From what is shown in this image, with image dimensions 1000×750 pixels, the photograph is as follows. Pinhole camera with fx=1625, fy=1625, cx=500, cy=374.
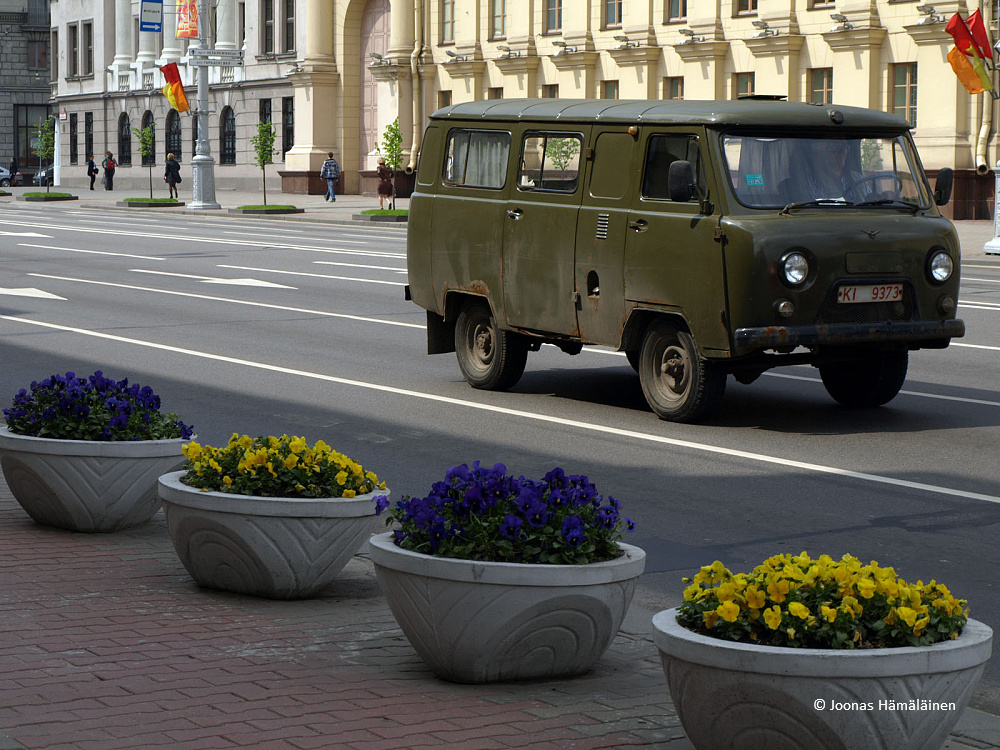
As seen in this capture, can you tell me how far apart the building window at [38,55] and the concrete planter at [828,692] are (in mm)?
101529

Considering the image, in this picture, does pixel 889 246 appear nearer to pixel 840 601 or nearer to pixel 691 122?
pixel 691 122

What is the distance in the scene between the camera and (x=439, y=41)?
60.3 m

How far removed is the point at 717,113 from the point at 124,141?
7508 centimetres

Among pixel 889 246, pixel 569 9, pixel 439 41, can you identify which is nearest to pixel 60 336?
pixel 889 246

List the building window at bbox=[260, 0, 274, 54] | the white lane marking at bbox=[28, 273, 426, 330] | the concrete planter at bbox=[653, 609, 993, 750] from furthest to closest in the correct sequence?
Result: 1. the building window at bbox=[260, 0, 274, 54]
2. the white lane marking at bbox=[28, 273, 426, 330]
3. the concrete planter at bbox=[653, 609, 993, 750]

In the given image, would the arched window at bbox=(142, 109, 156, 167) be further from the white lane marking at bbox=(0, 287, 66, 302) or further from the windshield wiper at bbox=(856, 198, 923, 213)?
the windshield wiper at bbox=(856, 198, 923, 213)

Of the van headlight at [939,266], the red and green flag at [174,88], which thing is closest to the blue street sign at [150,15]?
the red and green flag at [174,88]

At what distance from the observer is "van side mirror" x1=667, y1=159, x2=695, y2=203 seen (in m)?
11.2

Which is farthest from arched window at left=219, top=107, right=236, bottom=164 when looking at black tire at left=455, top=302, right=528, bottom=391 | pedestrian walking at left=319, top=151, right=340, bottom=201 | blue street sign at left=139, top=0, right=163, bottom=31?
black tire at left=455, top=302, right=528, bottom=391

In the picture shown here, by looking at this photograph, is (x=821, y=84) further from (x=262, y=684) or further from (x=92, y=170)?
(x=262, y=684)

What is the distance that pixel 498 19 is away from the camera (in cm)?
5791

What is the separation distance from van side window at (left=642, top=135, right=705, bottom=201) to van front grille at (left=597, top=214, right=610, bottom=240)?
37 centimetres

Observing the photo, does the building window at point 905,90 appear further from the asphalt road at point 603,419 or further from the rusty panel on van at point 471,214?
the rusty panel on van at point 471,214

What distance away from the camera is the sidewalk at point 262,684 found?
494 centimetres
